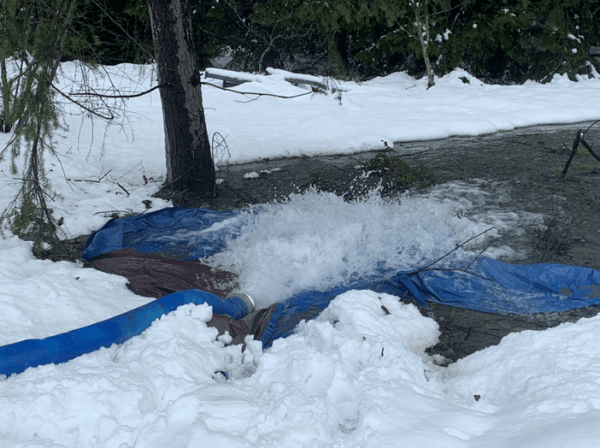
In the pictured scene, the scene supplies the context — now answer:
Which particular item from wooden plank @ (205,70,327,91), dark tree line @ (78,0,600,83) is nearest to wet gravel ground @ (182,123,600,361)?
wooden plank @ (205,70,327,91)

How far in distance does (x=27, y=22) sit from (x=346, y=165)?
14.7 ft

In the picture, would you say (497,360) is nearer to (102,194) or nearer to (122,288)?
(122,288)

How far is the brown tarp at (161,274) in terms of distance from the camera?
4211 mm

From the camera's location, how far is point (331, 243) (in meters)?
4.61

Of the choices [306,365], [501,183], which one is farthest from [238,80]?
[306,365]

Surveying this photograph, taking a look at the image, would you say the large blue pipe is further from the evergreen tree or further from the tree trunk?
the tree trunk

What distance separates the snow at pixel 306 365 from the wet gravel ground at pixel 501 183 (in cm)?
27

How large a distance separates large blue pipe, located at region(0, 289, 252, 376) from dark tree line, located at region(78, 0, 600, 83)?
32.8 ft

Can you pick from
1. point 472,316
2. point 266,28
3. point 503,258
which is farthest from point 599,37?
point 472,316

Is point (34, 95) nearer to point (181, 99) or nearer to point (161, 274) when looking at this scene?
point (161, 274)

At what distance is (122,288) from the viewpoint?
4.15 m

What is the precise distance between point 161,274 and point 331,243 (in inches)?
56.1

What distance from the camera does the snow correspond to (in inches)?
87.4

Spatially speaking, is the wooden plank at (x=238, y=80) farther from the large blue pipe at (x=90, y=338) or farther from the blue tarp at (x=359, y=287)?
the large blue pipe at (x=90, y=338)
